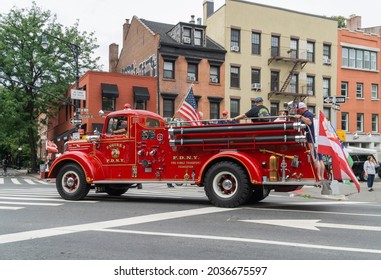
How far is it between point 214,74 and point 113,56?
16170mm

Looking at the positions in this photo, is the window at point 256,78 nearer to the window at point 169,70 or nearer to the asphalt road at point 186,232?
the window at point 169,70

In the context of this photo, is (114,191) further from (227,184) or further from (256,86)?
(256,86)

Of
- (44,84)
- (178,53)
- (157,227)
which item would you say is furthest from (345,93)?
(157,227)

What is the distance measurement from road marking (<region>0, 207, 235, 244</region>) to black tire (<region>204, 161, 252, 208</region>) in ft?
0.79

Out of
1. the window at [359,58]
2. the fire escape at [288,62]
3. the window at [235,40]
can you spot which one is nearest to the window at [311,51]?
the fire escape at [288,62]

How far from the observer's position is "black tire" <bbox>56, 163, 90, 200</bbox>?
38.1 ft

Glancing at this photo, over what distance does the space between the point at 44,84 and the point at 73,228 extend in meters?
33.8

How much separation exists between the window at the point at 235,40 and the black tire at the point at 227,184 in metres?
28.5

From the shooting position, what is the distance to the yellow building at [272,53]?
122ft

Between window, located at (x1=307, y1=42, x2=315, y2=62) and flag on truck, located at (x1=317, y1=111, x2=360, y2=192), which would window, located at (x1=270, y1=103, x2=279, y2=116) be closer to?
window, located at (x1=307, y1=42, x2=315, y2=62)

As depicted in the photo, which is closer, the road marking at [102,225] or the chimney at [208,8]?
the road marking at [102,225]

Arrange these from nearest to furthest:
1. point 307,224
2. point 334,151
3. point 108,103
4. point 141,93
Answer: point 307,224 < point 334,151 < point 141,93 < point 108,103

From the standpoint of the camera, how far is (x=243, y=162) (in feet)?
31.7

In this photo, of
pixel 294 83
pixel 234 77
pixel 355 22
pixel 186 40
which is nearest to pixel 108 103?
pixel 186 40
